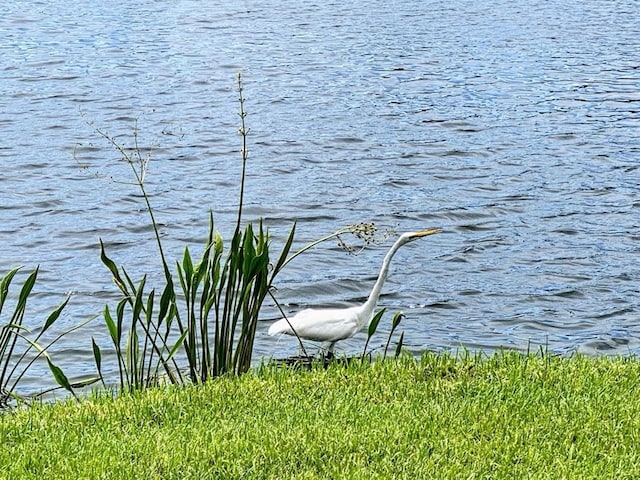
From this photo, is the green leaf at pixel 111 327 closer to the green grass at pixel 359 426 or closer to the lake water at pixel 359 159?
the green grass at pixel 359 426

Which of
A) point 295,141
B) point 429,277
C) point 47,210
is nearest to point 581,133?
point 295,141

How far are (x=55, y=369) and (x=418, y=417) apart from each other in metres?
1.79

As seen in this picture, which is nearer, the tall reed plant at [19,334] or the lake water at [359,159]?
the tall reed plant at [19,334]

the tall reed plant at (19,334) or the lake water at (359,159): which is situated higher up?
the tall reed plant at (19,334)

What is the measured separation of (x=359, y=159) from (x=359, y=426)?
A: 8947mm

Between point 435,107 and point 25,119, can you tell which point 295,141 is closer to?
point 435,107

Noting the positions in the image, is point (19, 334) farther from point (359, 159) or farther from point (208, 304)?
point (359, 159)

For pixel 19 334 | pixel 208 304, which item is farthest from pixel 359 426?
pixel 19 334

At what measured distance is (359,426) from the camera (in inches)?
199

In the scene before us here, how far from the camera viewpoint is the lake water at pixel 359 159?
9.45 m

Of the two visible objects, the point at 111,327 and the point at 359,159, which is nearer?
the point at 111,327

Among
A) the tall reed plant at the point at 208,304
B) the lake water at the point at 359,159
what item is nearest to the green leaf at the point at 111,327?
the tall reed plant at the point at 208,304

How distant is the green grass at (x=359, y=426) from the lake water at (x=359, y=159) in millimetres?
2189

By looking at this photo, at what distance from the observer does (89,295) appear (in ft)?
30.6
